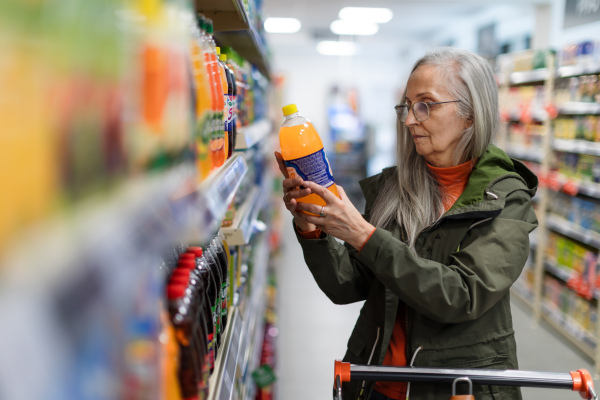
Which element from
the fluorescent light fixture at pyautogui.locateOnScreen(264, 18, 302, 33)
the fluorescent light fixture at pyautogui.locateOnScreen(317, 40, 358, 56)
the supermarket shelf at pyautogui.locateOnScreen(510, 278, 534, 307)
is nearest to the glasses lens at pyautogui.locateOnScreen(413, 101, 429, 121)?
the supermarket shelf at pyautogui.locateOnScreen(510, 278, 534, 307)

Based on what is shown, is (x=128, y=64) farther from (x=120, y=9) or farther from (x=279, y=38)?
(x=279, y=38)

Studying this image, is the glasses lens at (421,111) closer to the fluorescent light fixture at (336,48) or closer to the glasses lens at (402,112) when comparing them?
the glasses lens at (402,112)

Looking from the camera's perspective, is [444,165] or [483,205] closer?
[483,205]

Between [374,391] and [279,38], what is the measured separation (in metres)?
11.2

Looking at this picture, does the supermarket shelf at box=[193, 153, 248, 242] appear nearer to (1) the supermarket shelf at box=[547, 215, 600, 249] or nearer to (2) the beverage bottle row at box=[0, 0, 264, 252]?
(2) the beverage bottle row at box=[0, 0, 264, 252]

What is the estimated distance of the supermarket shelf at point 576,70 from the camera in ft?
13.2

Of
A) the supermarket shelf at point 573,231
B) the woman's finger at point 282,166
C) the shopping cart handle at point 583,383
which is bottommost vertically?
the supermarket shelf at point 573,231

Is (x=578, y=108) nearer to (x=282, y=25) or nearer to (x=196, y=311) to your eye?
(x=196, y=311)

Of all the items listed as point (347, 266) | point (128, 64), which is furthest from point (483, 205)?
point (128, 64)

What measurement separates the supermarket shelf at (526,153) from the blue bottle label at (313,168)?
4.34 m

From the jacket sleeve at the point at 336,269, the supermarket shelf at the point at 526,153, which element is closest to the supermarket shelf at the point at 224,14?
the jacket sleeve at the point at 336,269

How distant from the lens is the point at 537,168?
5488 mm

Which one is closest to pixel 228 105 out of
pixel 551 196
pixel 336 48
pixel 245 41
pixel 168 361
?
pixel 168 361

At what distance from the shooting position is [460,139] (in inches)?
64.2
